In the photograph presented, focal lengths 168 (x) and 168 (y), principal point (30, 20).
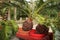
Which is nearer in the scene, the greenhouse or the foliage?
the foliage

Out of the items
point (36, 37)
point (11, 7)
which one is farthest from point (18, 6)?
point (36, 37)

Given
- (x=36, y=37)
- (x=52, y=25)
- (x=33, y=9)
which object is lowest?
(x=36, y=37)

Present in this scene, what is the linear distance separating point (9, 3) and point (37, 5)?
49cm

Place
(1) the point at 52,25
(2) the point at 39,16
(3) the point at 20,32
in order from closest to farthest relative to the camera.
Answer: (1) the point at 52,25 → (2) the point at 39,16 → (3) the point at 20,32

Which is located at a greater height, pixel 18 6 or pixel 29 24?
pixel 18 6

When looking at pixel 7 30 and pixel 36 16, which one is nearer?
pixel 7 30

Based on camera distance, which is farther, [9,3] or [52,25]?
[9,3]

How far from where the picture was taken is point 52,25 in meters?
2.51

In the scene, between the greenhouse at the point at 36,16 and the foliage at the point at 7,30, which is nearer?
the foliage at the point at 7,30

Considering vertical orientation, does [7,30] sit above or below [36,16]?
below

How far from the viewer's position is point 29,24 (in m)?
2.93

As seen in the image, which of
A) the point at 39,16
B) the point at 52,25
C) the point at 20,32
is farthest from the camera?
the point at 20,32

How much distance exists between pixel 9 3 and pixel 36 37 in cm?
75

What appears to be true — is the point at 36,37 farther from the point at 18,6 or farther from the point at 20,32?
the point at 18,6
